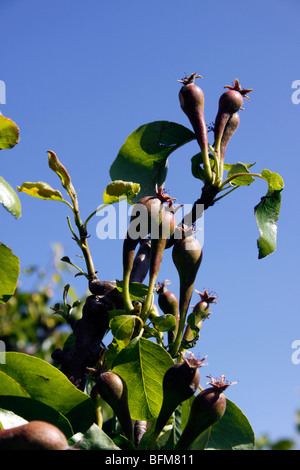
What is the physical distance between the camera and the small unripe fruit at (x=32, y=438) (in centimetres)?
91

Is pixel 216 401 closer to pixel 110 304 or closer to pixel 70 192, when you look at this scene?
pixel 110 304

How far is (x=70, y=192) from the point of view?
1756 mm

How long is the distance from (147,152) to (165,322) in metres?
0.87

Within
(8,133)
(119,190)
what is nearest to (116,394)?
(119,190)

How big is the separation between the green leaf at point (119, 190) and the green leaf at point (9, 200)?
1.08 feet

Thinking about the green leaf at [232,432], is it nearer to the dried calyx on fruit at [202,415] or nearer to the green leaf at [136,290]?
the dried calyx on fruit at [202,415]

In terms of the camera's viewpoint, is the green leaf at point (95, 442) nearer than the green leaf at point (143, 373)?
Yes

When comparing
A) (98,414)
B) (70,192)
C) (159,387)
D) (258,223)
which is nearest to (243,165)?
(258,223)

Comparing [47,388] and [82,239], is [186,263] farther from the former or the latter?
[47,388]

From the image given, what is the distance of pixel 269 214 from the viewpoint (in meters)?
1.90

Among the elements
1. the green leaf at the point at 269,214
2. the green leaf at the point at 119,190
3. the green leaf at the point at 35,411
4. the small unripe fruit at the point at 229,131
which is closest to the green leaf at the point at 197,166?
the small unripe fruit at the point at 229,131

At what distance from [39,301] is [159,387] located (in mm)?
4691

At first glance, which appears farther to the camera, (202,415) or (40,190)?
(40,190)

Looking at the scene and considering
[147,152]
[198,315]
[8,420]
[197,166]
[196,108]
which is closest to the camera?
[8,420]
